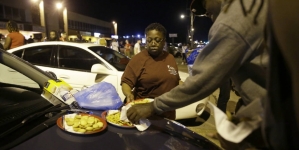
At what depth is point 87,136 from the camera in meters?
1.71

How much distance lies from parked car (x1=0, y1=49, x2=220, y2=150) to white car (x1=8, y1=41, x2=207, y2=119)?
2.06 meters

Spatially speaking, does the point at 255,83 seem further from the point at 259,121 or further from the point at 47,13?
the point at 47,13

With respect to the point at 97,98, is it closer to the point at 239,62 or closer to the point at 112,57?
the point at 239,62

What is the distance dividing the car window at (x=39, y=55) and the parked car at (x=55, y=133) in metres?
2.50

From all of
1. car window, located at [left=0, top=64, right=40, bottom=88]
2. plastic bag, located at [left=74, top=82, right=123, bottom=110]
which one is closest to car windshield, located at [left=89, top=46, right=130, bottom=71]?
car window, located at [left=0, top=64, right=40, bottom=88]

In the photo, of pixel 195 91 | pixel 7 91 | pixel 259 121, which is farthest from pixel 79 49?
pixel 259 121

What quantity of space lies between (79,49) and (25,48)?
1150 mm

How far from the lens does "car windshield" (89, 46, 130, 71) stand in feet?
15.2

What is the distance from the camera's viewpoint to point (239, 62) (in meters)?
1.10

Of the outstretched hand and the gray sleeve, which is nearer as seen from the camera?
the gray sleeve

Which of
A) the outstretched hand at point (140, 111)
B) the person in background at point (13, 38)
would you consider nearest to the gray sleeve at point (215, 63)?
the outstretched hand at point (140, 111)

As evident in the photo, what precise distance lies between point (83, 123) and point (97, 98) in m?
0.48

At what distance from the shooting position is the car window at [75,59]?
15.3ft

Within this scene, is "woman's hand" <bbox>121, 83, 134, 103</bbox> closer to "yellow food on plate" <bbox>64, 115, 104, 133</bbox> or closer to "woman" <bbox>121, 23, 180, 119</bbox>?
"woman" <bbox>121, 23, 180, 119</bbox>
